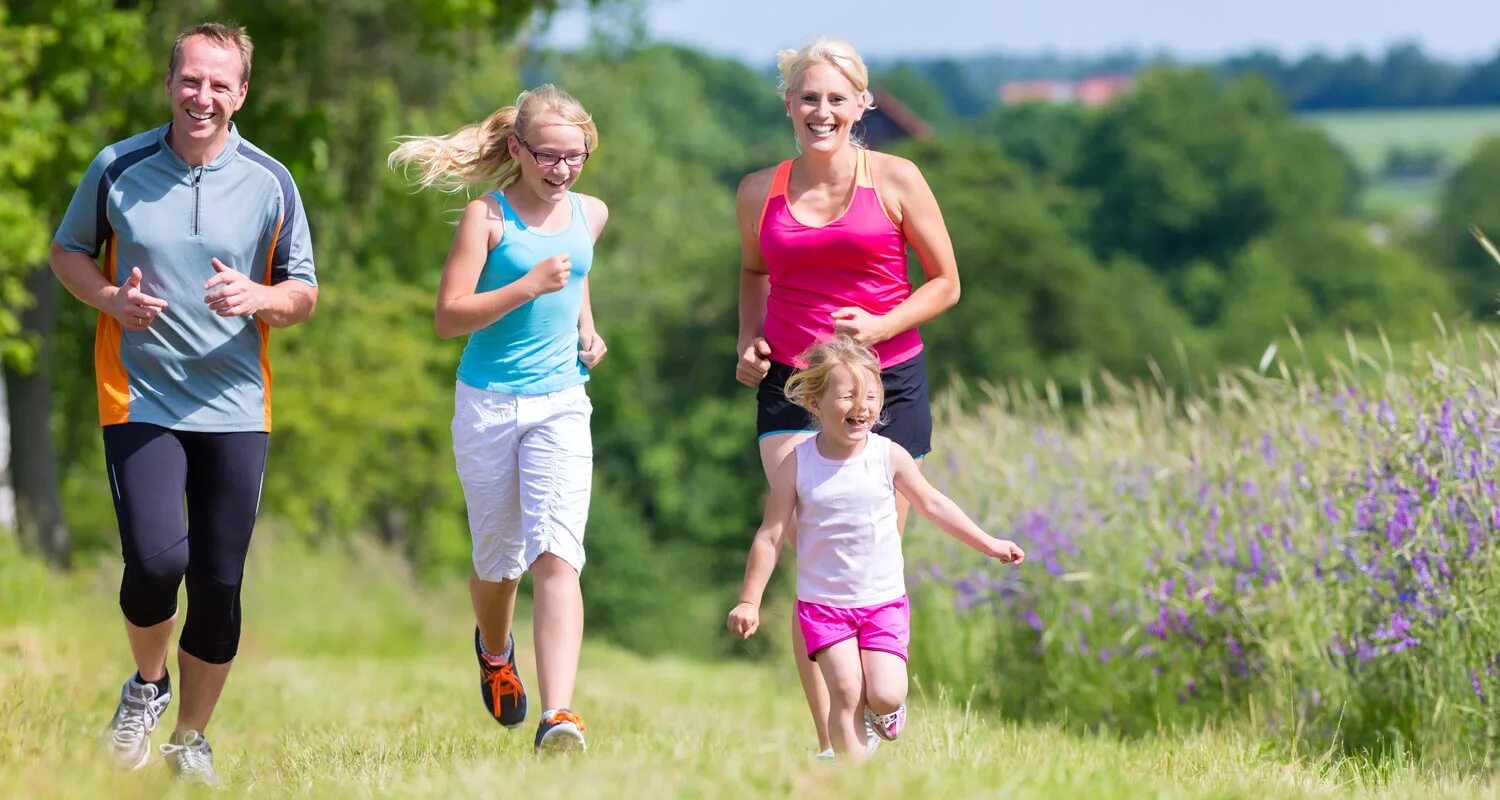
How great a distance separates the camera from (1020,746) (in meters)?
6.00

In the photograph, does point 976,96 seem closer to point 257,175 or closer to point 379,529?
point 379,529

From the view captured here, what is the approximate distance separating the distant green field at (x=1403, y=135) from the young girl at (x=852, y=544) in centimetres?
10189

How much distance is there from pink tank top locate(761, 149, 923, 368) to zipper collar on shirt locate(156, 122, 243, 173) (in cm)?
160

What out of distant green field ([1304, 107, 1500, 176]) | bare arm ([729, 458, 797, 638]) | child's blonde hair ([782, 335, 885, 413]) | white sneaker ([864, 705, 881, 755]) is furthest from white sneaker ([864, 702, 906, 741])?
distant green field ([1304, 107, 1500, 176])

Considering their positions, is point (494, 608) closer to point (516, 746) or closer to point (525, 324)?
point (516, 746)

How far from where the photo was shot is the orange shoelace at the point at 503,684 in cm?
639

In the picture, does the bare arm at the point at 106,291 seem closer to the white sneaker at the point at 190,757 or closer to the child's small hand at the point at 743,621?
the white sneaker at the point at 190,757

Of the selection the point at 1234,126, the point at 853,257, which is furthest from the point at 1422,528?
the point at 1234,126

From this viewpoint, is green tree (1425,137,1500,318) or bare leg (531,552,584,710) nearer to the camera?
bare leg (531,552,584,710)

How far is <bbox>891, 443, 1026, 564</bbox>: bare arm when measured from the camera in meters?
5.25

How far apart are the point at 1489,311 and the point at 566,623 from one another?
13.0 feet

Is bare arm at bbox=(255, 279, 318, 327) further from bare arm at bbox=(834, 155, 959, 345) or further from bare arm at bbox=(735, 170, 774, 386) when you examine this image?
bare arm at bbox=(834, 155, 959, 345)

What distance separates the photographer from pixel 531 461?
5.79 m

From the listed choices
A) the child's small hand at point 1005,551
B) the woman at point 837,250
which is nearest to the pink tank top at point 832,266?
the woman at point 837,250
